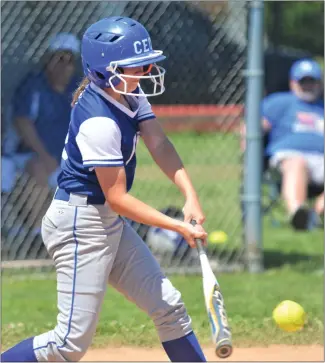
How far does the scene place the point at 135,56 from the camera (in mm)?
3854

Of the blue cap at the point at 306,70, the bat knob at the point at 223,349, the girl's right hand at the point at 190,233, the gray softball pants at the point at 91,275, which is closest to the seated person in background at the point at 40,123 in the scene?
the blue cap at the point at 306,70

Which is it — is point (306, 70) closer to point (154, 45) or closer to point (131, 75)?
point (154, 45)

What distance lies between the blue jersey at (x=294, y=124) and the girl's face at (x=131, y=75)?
18.4 ft

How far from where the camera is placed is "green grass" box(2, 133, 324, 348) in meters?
5.43

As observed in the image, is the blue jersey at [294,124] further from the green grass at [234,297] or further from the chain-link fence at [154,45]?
the chain-link fence at [154,45]

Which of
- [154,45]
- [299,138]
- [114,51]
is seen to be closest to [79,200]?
[114,51]

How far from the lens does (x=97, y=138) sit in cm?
379

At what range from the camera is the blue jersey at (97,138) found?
3789 millimetres

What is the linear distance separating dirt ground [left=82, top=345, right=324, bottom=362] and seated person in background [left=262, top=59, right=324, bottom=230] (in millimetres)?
3881

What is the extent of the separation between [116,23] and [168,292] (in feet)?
3.98

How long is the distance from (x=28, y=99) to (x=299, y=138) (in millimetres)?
3230

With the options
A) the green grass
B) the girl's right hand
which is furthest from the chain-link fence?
the girl's right hand

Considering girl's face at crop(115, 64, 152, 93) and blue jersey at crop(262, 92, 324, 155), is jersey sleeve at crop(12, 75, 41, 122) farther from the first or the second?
girl's face at crop(115, 64, 152, 93)

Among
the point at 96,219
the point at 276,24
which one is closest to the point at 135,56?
the point at 96,219
